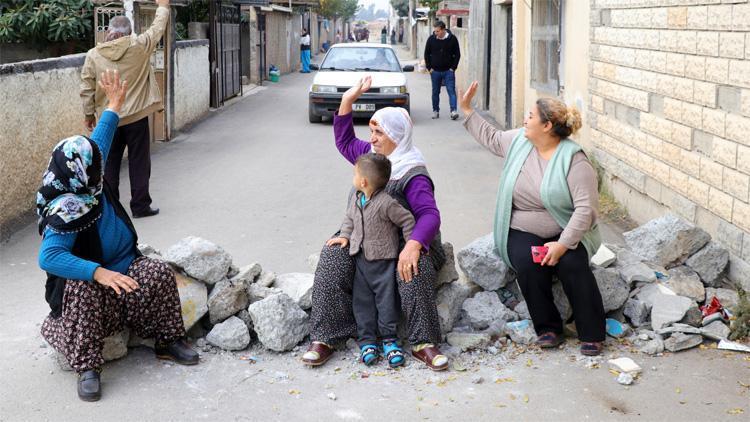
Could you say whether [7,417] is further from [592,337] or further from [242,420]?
[592,337]

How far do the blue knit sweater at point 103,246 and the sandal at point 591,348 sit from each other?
2.51 meters

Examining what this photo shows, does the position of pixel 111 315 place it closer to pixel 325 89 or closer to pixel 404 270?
pixel 404 270

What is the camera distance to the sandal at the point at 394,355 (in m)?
4.99

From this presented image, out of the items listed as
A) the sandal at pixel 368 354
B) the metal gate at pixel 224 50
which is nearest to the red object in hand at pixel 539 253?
the sandal at pixel 368 354

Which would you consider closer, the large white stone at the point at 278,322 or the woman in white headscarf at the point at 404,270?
the woman in white headscarf at the point at 404,270

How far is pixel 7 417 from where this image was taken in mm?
4422

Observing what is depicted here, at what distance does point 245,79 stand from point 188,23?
27.5 feet

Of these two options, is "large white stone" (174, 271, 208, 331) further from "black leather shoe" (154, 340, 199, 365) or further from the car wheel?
the car wheel

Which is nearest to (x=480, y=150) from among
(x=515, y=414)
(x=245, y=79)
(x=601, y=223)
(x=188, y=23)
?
(x=601, y=223)

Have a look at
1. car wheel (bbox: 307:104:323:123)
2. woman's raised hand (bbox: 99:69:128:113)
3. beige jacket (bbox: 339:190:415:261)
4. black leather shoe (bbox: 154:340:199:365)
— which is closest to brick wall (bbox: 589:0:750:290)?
beige jacket (bbox: 339:190:415:261)

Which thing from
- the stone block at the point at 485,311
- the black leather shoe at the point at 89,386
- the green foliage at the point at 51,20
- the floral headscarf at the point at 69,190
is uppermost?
the green foliage at the point at 51,20

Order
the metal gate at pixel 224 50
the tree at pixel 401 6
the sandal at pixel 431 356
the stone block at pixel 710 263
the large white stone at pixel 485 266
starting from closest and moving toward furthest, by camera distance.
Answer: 1. the sandal at pixel 431 356
2. the large white stone at pixel 485 266
3. the stone block at pixel 710 263
4. the metal gate at pixel 224 50
5. the tree at pixel 401 6

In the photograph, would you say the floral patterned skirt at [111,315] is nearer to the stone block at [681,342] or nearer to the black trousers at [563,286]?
the black trousers at [563,286]

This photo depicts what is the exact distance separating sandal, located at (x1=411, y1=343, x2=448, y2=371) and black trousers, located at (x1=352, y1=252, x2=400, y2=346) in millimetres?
161
